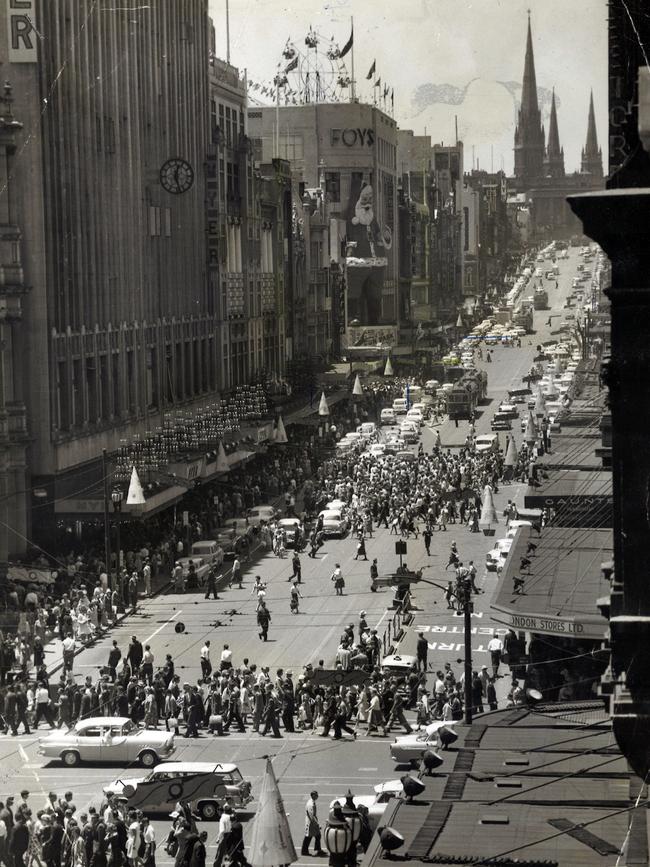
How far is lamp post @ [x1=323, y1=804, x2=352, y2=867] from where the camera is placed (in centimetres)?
2750

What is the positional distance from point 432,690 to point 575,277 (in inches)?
6064

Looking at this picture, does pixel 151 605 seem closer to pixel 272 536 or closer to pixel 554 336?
pixel 272 536

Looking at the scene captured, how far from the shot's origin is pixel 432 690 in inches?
1877

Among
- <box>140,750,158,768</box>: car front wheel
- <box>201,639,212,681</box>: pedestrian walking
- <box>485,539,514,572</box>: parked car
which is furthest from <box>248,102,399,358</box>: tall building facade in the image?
<box>140,750,158,768</box>: car front wheel

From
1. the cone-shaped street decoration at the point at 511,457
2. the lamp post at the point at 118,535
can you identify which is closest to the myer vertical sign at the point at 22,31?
the lamp post at the point at 118,535

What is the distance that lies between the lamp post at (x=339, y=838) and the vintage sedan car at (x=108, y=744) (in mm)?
12532

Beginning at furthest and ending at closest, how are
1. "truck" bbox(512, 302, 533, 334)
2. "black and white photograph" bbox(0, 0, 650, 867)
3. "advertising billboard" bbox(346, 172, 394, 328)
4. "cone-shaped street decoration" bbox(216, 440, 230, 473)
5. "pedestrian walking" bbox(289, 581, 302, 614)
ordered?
"advertising billboard" bbox(346, 172, 394, 328)
"truck" bbox(512, 302, 533, 334)
"cone-shaped street decoration" bbox(216, 440, 230, 473)
"pedestrian walking" bbox(289, 581, 302, 614)
"black and white photograph" bbox(0, 0, 650, 867)

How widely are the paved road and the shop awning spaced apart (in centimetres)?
238

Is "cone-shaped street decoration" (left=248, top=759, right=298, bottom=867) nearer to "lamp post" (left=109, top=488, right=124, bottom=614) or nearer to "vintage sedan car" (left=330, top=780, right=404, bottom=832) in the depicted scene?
"vintage sedan car" (left=330, top=780, right=404, bottom=832)

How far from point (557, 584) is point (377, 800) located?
1824 cm

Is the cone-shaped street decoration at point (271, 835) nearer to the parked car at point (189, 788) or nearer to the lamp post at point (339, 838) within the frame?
the lamp post at point (339, 838)

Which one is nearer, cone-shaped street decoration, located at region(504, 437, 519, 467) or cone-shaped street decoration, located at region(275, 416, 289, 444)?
cone-shaped street decoration, located at region(504, 437, 519, 467)

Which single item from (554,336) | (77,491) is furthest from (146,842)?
(554,336)

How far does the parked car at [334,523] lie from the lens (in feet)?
242
